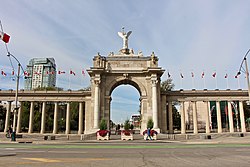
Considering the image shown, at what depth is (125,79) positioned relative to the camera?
153 feet

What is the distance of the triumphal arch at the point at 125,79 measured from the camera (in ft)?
146

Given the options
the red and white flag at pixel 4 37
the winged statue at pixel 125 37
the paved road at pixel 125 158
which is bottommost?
the paved road at pixel 125 158

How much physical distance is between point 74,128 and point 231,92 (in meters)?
52.0

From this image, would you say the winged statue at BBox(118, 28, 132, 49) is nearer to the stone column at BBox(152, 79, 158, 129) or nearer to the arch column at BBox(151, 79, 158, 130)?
the arch column at BBox(151, 79, 158, 130)

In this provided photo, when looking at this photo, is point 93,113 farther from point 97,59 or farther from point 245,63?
point 245,63

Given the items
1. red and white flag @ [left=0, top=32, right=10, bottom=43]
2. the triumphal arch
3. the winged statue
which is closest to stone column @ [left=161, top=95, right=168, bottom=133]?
the triumphal arch

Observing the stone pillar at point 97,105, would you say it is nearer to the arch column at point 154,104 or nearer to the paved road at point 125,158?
the arch column at point 154,104

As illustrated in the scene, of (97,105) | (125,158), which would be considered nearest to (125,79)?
(97,105)

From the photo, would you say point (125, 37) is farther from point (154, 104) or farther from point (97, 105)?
point (97, 105)

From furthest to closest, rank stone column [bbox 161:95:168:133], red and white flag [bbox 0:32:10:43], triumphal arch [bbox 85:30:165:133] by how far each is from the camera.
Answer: stone column [bbox 161:95:168:133] < triumphal arch [bbox 85:30:165:133] < red and white flag [bbox 0:32:10:43]

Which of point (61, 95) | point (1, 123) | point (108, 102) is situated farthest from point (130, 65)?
point (1, 123)

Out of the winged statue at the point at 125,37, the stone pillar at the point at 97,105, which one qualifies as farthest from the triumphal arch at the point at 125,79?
the winged statue at the point at 125,37

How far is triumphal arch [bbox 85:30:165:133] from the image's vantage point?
146 feet

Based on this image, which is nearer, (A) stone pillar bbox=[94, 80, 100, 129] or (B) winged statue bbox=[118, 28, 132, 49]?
(A) stone pillar bbox=[94, 80, 100, 129]
